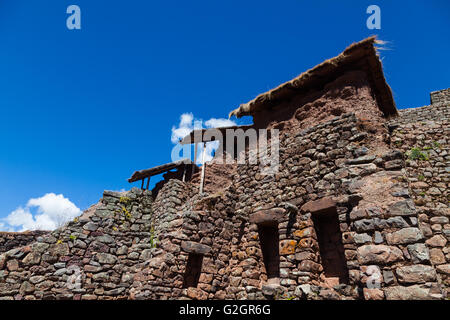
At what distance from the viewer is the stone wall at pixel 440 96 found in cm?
1155

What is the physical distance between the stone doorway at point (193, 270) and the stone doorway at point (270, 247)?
1.47 m

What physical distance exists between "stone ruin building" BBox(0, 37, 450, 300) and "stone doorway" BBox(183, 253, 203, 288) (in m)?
0.02

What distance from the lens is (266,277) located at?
5531 millimetres

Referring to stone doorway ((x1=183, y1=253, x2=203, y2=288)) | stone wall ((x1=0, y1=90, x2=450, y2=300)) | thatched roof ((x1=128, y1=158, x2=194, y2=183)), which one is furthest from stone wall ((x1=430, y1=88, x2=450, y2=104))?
stone doorway ((x1=183, y1=253, x2=203, y2=288))

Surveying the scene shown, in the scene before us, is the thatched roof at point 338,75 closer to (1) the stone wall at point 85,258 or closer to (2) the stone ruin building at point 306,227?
(2) the stone ruin building at point 306,227

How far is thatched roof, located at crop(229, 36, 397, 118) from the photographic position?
5.58m

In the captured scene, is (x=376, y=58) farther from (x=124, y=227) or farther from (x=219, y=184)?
(x=124, y=227)

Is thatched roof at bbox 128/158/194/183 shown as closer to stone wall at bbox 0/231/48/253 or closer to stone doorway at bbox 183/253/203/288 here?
stone wall at bbox 0/231/48/253

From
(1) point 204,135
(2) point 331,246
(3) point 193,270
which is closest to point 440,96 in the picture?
(1) point 204,135

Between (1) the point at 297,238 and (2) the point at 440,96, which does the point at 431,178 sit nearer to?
(1) the point at 297,238

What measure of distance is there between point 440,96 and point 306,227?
1145cm

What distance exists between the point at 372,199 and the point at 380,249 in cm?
75

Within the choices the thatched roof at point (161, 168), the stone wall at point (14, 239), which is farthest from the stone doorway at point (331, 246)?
the stone wall at point (14, 239)

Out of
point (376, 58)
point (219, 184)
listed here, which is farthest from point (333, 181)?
point (219, 184)
